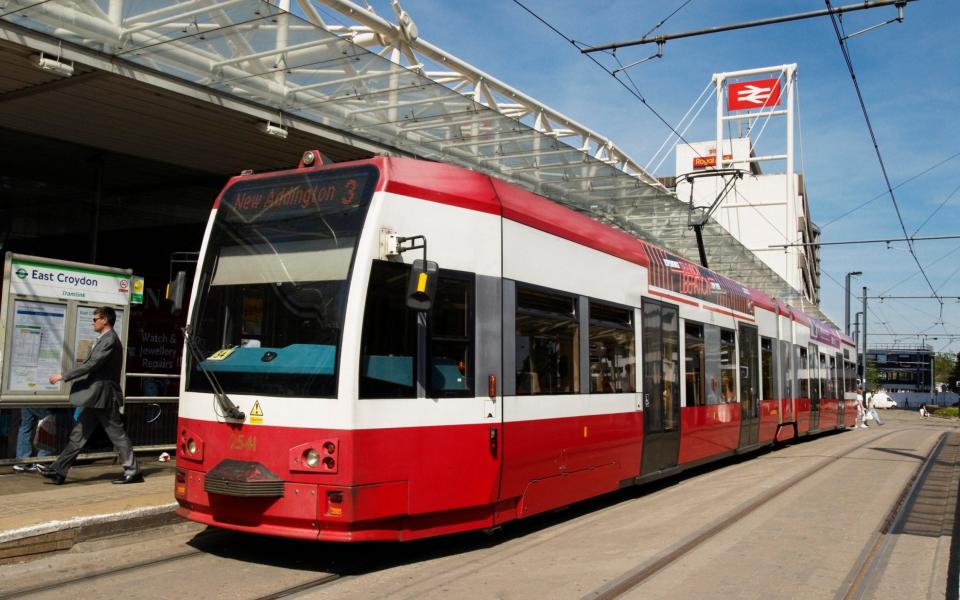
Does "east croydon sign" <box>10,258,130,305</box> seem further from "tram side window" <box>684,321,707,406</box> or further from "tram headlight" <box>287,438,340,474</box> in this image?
"tram side window" <box>684,321,707,406</box>

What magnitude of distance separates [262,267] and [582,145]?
12405mm

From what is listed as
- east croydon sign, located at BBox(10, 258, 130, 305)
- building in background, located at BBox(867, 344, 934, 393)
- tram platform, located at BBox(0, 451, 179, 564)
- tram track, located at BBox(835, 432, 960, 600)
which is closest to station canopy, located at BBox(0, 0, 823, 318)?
east croydon sign, located at BBox(10, 258, 130, 305)

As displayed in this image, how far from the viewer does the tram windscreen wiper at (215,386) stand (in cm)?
635

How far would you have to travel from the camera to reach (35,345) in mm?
9891

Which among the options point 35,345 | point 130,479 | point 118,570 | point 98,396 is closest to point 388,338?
point 118,570

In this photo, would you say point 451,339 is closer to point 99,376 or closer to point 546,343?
point 546,343

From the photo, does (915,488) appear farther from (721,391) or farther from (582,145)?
(582,145)

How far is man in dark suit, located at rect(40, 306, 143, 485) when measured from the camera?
27.8ft

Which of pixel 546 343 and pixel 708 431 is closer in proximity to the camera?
pixel 546 343

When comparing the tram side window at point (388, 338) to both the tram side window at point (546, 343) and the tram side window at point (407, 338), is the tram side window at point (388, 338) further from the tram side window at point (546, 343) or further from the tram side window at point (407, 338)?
the tram side window at point (546, 343)

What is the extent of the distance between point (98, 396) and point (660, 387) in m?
6.51

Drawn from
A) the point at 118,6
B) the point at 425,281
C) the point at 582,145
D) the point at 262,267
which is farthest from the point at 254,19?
the point at 582,145

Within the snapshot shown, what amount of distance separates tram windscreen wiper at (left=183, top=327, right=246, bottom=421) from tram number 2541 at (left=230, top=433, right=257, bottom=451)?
0.48 ft

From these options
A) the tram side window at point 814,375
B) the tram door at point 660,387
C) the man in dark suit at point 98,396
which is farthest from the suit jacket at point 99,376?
the tram side window at point 814,375
